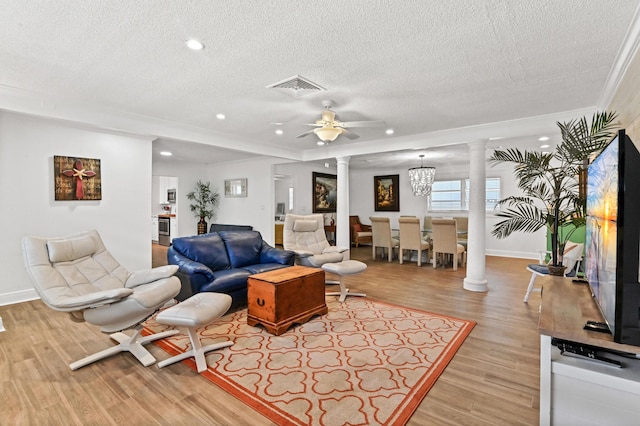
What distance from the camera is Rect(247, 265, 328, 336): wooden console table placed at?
3.03 metres

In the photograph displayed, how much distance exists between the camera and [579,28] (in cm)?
213

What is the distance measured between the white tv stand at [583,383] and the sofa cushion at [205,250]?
10.9ft

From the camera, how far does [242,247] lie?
14.0ft

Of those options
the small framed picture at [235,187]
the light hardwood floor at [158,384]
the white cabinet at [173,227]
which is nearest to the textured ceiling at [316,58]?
the light hardwood floor at [158,384]

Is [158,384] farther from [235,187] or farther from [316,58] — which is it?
[235,187]

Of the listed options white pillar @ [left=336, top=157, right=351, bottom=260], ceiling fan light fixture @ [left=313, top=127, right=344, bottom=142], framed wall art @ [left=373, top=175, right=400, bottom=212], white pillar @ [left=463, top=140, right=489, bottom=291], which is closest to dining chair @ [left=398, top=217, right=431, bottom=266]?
white pillar @ [left=336, top=157, right=351, bottom=260]

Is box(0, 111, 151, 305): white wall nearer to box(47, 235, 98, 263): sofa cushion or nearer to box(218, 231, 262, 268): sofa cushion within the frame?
box(218, 231, 262, 268): sofa cushion

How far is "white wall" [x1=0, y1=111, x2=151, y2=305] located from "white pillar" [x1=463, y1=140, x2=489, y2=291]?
4.85 metres

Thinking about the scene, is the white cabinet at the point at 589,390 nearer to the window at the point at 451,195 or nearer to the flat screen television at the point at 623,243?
the flat screen television at the point at 623,243

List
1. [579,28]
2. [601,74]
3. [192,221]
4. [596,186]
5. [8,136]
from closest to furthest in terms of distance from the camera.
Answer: [596,186], [579,28], [601,74], [8,136], [192,221]

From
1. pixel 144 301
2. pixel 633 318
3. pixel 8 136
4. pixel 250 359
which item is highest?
pixel 8 136

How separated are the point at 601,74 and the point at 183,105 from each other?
4302 mm

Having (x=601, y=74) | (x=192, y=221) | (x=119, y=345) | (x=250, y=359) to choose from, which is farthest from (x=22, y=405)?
(x=192, y=221)

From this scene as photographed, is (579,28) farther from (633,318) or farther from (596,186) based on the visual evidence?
(633,318)
